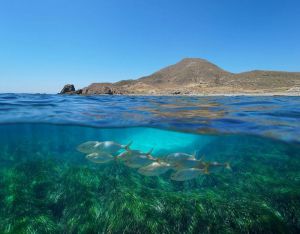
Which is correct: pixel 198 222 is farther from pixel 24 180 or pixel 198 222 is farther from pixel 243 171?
pixel 24 180

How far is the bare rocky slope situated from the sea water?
2554 centimetres

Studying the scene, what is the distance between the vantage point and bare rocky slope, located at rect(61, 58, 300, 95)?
42.5 meters

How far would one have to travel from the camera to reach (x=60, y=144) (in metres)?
21.5

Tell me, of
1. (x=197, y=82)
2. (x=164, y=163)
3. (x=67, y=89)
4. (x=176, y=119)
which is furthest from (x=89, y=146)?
(x=197, y=82)

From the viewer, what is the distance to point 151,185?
37.1 feet

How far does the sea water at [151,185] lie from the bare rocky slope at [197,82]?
25.5 m

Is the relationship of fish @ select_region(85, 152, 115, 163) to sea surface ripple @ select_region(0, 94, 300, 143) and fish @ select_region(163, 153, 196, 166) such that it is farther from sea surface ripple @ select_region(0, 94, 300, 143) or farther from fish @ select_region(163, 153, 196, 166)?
sea surface ripple @ select_region(0, 94, 300, 143)

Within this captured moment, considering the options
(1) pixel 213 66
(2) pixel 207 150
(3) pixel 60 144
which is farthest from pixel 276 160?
(1) pixel 213 66

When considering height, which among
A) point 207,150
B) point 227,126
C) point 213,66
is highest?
point 213,66

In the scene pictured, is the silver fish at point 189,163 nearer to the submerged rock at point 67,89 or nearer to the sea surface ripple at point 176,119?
the sea surface ripple at point 176,119

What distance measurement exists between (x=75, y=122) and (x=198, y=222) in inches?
355

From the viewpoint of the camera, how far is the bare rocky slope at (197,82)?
42500mm

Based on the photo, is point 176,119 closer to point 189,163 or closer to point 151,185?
point 151,185

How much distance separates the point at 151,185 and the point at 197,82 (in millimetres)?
49357
